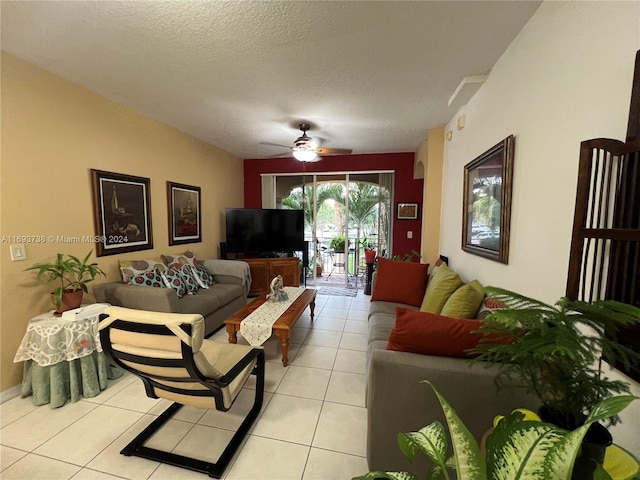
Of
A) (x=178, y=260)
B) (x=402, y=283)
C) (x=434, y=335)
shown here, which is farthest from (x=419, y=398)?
(x=178, y=260)

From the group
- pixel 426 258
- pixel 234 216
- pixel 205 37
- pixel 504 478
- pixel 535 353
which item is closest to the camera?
pixel 504 478

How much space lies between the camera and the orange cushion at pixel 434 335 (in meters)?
1.20

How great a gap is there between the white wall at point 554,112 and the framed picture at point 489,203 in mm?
60

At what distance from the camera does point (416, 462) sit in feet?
4.11

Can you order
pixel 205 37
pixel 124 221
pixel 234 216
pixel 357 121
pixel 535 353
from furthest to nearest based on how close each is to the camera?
pixel 234 216 → pixel 357 121 → pixel 124 221 → pixel 205 37 → pixel 535 353

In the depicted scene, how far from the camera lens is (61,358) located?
1.91m

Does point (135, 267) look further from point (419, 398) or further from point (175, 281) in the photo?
point (419, 398)

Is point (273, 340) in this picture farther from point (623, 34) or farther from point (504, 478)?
point (623, 34)

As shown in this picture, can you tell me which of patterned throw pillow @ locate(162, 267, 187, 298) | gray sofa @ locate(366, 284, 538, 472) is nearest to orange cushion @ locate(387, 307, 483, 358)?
gray sofa @ locate(366, 284, 538, 472)

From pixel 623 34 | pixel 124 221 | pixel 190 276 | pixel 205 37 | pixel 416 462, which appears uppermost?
pixel 205 37

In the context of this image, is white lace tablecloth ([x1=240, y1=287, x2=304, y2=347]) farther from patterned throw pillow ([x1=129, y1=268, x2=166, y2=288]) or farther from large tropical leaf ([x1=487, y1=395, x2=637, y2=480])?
large tropical leaf ([x1=487, y1=395, x2=637, y2=480])

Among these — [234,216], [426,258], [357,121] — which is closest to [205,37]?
[357,121]

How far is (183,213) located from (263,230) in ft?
4.35

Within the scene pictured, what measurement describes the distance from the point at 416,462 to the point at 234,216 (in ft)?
13.5
